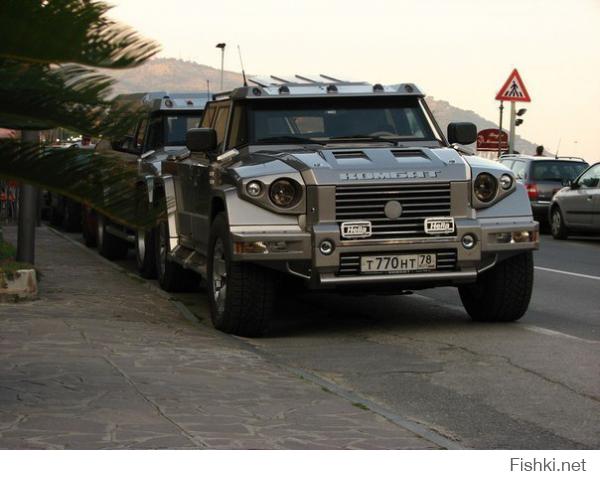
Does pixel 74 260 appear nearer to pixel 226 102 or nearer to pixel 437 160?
pixel 226 102

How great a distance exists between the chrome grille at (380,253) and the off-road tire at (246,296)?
59cm

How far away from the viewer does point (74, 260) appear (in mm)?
19078

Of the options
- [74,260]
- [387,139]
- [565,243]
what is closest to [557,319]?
[387,139]

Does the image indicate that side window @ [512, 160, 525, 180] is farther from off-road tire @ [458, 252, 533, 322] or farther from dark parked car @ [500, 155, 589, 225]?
off-road tire @ [458, 252, 533, 322]

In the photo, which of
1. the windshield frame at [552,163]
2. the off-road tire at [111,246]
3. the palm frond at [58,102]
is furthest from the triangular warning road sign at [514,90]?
the palm frond at [58,102]

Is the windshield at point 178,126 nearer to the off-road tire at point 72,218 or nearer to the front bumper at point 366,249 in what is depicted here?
the front bumper at point 366,249

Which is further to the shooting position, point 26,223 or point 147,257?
point 147,257

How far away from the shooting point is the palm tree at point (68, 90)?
6.66 metres

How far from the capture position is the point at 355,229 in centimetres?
1088

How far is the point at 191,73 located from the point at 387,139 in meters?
26.9

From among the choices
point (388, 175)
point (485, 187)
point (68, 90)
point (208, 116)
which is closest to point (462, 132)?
point (485, 187)

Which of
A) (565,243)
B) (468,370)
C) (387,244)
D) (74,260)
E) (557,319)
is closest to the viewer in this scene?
(468,370)

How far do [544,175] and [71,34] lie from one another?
2506cm

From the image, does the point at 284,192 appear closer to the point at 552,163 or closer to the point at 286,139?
the point at 286,139
